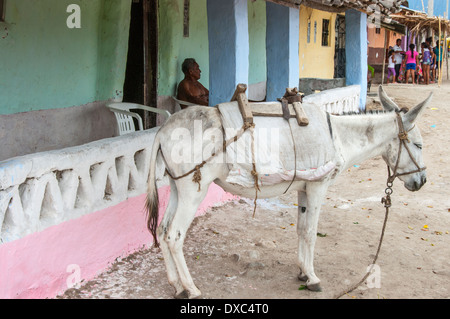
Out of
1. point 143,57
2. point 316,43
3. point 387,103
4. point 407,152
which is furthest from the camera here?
point 316,43

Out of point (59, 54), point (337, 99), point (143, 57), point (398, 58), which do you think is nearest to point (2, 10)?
point (59, 54)

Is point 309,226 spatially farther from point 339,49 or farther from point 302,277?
point 339,49

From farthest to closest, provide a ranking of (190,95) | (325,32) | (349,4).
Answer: (325,32), (349,4), (190,95)

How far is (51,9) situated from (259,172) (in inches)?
134

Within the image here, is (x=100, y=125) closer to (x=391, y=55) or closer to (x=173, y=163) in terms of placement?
(x=173, y=163)

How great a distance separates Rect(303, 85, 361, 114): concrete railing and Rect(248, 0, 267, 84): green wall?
2.25 metres

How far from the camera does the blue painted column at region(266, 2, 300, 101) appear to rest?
830 cm

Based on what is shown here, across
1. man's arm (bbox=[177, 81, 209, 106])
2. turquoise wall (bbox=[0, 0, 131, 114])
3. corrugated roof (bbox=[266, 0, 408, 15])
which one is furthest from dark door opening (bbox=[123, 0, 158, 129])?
corrugated roof (bbox=[266, 0, 408, 15])

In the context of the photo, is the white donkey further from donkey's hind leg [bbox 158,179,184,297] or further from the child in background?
the child in background

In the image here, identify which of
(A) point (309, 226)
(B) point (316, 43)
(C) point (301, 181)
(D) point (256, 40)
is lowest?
(A) point (309, 226)

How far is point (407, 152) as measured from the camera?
15.2ft

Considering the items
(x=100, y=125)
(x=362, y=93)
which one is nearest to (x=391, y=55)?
(x=362, y=93)

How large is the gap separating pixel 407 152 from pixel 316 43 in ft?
40.6

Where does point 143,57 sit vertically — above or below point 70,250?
above
